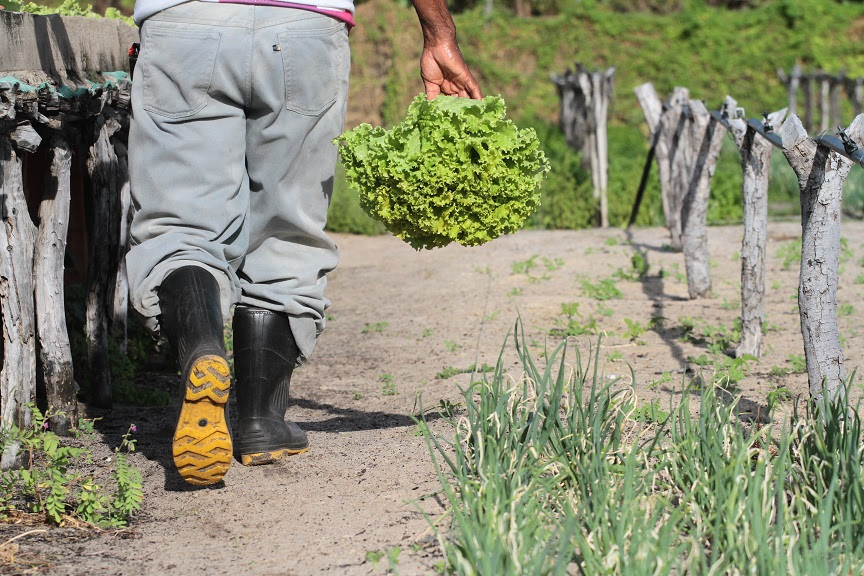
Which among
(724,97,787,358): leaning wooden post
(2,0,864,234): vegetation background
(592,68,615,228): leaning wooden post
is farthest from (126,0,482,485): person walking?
(2,0,864,234): vegetation background

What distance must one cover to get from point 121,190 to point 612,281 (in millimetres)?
3374

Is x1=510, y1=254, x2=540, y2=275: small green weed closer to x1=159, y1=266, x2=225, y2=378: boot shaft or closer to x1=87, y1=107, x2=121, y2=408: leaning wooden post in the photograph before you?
x1=87, y1=107, x2=121, y2=408: leaning wooden post

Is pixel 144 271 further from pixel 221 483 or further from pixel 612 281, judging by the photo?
pixel 612 281

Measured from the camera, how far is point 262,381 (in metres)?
3.25

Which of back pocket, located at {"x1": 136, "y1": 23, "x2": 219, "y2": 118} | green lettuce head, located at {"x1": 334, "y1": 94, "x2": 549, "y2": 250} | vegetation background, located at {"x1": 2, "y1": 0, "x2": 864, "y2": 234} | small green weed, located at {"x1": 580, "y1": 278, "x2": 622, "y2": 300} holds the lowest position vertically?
small green weed, located at {"x1": 580, "y1": 278, "x2": 622, "y2": 300}

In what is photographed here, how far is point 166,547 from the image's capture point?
261 centimetres

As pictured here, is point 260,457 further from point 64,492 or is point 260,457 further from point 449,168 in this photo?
point 449,168

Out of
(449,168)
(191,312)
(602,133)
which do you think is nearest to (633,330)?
(449,168)

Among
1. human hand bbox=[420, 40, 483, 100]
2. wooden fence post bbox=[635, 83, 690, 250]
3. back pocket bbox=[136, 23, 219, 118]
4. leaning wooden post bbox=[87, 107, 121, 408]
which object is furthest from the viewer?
wooden fence post bbox=[635, 83, 690, 250]

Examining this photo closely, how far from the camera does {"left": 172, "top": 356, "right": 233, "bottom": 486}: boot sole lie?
262cm

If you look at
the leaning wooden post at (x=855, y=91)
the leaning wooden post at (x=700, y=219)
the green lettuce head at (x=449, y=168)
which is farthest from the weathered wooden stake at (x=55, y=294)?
the leaning wooden post at (x=855, y=91)

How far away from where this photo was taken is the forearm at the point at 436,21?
3.01m

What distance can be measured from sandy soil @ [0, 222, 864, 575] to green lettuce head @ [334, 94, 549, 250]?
0.68 meters

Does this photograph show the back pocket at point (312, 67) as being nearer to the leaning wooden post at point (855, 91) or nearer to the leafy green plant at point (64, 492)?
the leafy green plant at point (64, 492)
